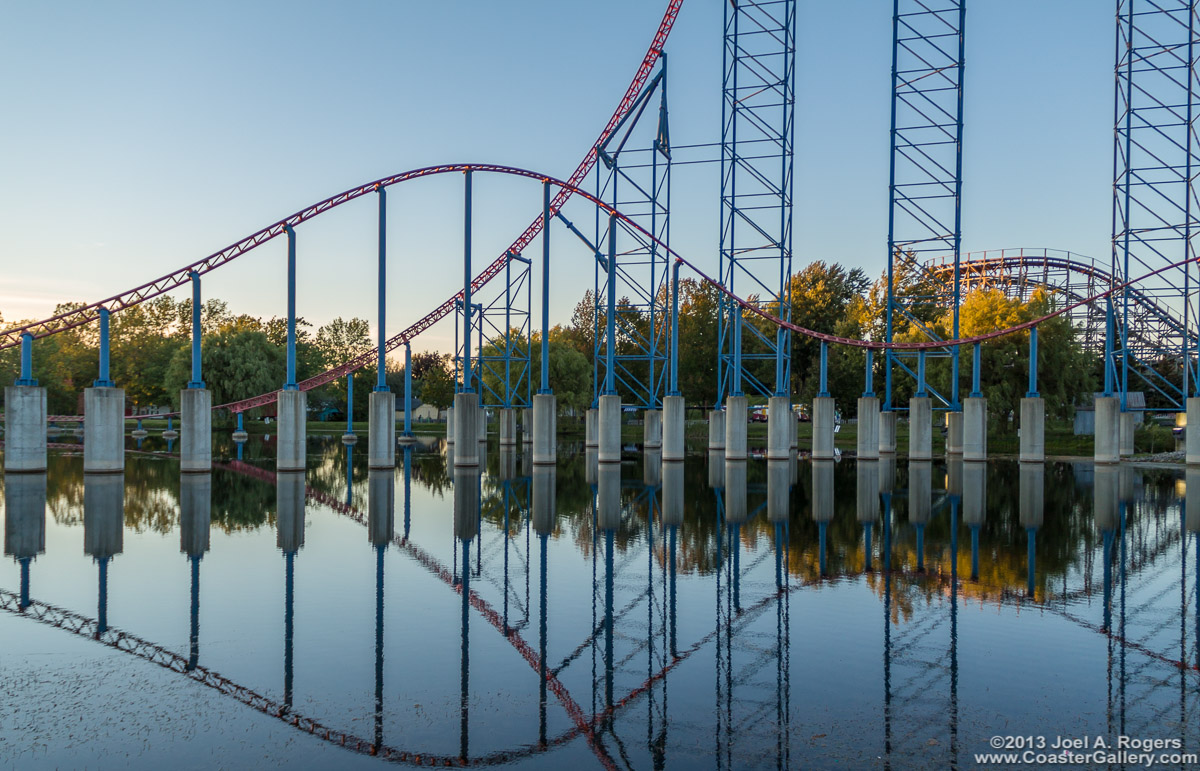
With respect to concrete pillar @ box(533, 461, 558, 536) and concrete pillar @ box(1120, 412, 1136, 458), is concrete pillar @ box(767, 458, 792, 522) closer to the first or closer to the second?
concrete pillar @ box(533, 461, 558, 536)

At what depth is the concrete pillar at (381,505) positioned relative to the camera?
21.7 m

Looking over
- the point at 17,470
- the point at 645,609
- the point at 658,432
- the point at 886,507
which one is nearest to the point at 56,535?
the point at 645,609

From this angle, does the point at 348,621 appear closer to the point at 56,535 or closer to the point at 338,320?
the point at 56,535

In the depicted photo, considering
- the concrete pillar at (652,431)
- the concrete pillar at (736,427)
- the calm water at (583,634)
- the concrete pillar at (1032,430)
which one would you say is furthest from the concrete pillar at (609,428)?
the concrete pillar at (1032,430)

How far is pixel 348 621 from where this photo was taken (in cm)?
1292

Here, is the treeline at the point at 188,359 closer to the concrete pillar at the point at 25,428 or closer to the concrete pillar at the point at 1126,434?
the concrete pillar at the point at 25,428

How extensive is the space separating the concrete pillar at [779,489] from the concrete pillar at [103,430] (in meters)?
21.8

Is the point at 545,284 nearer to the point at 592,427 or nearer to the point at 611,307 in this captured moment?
the point at 611,307

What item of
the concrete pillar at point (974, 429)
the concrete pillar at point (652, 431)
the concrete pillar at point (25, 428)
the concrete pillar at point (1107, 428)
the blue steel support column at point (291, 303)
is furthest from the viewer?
the concrete pillar at point (652, 431)

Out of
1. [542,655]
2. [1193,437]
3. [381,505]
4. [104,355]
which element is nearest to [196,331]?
[104,355]

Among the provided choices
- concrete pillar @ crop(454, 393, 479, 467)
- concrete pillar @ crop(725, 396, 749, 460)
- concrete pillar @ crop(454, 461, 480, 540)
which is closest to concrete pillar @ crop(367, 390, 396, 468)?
concrete pillar @ crop(454, 393, 479, 467)

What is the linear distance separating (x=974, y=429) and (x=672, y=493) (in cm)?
2139

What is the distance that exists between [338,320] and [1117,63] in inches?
3959

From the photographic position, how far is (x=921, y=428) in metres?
47.1
